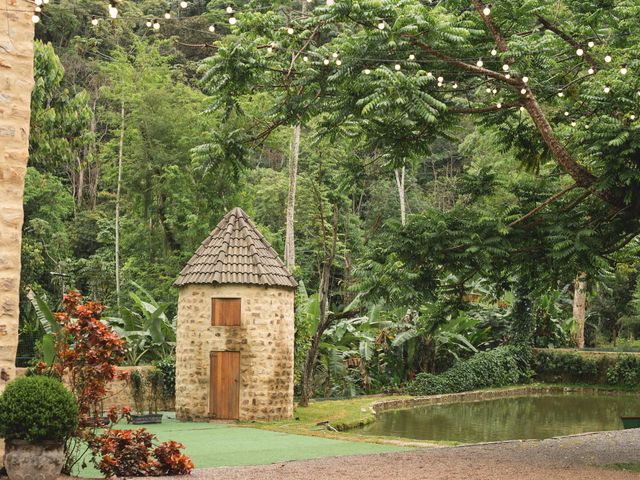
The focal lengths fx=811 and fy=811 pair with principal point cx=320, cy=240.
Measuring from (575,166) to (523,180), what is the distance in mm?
951

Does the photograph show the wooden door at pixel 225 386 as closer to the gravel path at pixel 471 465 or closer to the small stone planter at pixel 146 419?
the small stone planter at pixel 146 419

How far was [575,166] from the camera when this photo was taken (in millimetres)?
10469

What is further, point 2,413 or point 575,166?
point 575,166

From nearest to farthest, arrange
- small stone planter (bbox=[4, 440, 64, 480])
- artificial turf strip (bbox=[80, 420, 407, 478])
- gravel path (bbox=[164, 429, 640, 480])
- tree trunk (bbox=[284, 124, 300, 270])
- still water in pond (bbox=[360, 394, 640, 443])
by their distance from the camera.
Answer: small stone planter (bbox=[4, 440, 64, 480])
gravel path (bbox=[164, 429, 640, 480])
artificial turf strip (bbox=[80, 420, 407, 478])
still water in pond (bbox=[360, 394, 640, 443])
tree trunk (bbox=[284, 124, 300, 270])

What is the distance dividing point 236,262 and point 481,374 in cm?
1092

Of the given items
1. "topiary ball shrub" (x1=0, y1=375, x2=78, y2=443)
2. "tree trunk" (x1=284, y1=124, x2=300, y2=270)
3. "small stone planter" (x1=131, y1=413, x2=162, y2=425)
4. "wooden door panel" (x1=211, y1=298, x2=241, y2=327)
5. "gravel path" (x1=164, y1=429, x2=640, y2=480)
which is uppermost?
"tree trunk" (x1=284, y1=124, x2=300, y2=270)

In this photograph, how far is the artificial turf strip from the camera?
11297mm

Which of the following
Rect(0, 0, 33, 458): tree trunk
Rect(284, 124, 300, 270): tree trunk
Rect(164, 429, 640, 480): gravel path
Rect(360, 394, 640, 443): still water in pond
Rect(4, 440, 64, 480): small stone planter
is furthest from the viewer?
Rect(284, 124, 300, 270): tree trunk

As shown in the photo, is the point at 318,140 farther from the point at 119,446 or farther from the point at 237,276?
the point at 237,276

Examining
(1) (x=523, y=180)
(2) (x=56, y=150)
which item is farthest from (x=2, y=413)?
(2) (x=56, y=150)

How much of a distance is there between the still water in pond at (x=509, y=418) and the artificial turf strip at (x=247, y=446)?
2.99 m

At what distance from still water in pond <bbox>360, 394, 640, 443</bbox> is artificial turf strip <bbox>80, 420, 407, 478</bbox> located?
299cm

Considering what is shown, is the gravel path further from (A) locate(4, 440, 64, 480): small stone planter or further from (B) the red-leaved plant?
(A) locate(4, 440, 64, 480): small stone planter

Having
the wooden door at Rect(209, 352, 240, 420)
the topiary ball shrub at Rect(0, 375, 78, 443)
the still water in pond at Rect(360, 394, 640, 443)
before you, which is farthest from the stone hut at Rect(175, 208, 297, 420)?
the topiary ball shrub at Rect(0, 375, 78, 443)
